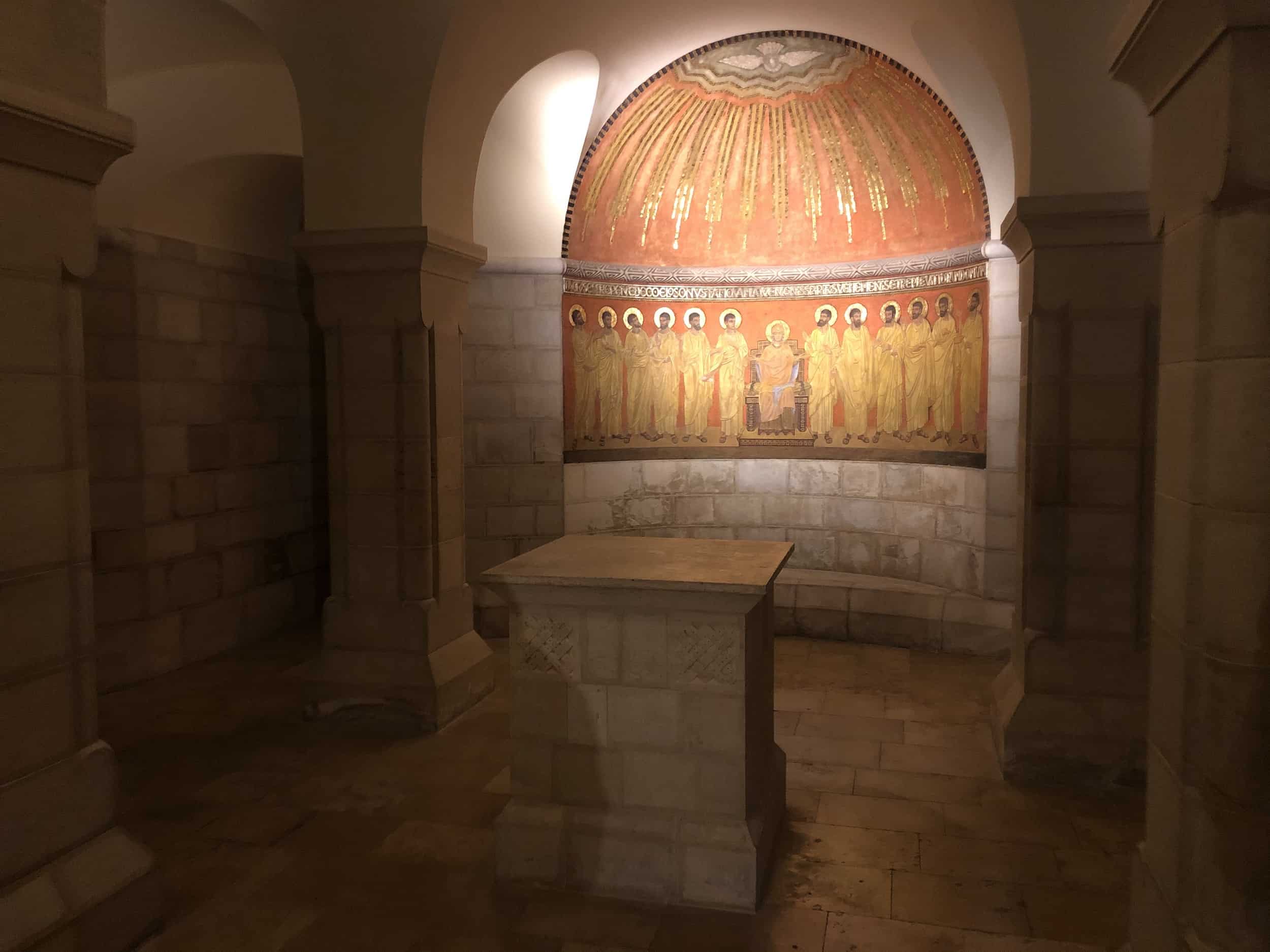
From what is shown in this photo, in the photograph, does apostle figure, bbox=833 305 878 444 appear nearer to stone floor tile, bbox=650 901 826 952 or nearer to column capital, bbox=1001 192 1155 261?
column capital, bbox=1001 192 1155 261

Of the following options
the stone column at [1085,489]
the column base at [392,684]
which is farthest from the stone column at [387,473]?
the stone column at [1085,489]

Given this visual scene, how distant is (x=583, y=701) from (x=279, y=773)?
1.99 m

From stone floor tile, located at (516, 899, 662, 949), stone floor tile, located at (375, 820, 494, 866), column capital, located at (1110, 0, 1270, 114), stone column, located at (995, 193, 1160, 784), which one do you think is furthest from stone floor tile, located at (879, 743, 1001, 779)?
column capital, located at (1110, 0, 1270, 114)

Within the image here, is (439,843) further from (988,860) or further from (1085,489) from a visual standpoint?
(1085,489)

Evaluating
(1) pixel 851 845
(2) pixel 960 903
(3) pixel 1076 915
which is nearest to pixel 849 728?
(1) pixel 851 845

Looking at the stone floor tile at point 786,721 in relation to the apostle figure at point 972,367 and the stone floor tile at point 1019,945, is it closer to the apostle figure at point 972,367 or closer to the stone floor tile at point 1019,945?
the stone floor tile at point 1019,945

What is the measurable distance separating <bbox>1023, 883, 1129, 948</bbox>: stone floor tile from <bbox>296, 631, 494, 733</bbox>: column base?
3033 mm

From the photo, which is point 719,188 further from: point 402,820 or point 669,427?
point 402,820

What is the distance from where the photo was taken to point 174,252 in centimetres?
643

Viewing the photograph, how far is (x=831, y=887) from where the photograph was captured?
11.3 feet

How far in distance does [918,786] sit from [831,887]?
1.08 metres

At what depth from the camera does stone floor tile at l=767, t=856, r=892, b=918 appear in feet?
10.9

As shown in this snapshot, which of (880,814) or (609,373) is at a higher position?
(609,373)

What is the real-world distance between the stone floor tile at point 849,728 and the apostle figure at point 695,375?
3503 mm
